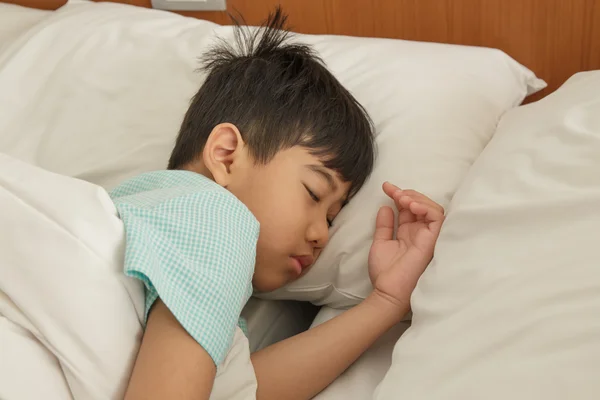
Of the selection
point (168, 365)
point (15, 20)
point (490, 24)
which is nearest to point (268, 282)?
point (168, 365)

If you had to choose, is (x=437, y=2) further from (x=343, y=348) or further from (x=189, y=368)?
(x=189, y=368)

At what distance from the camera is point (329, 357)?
879 mm

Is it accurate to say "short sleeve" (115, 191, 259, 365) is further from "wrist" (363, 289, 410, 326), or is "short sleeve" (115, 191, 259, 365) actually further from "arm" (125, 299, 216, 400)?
"wrist" (363, 289, 410, 326)

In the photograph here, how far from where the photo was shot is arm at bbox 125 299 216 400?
68cm

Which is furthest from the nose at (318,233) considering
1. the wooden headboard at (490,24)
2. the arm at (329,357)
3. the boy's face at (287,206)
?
the wooden headboard at (490,24)

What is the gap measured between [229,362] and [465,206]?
0.34 meters

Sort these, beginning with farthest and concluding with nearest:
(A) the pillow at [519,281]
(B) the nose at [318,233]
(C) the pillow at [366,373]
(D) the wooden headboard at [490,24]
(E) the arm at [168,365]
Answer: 1. (D) the wooden headboard at [490,24]
2. (B) the nose at [318,233]
3. (C) the pillow at [366,373]
4. (E) the arm at [168,365]
5. (A) the pillow at [519,281]

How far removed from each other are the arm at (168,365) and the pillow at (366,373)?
188 mm

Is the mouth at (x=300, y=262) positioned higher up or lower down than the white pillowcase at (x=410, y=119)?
lower down

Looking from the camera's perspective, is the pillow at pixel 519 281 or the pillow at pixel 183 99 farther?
the pillow at pixel 183 99

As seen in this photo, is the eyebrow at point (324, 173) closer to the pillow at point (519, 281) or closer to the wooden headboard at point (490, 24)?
the pillow at point (519, 281)

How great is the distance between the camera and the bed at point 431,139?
588 millimetres

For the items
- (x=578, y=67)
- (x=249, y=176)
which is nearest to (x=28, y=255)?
(x=249, y=176)

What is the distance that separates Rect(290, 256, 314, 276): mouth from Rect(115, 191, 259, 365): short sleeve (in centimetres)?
16
